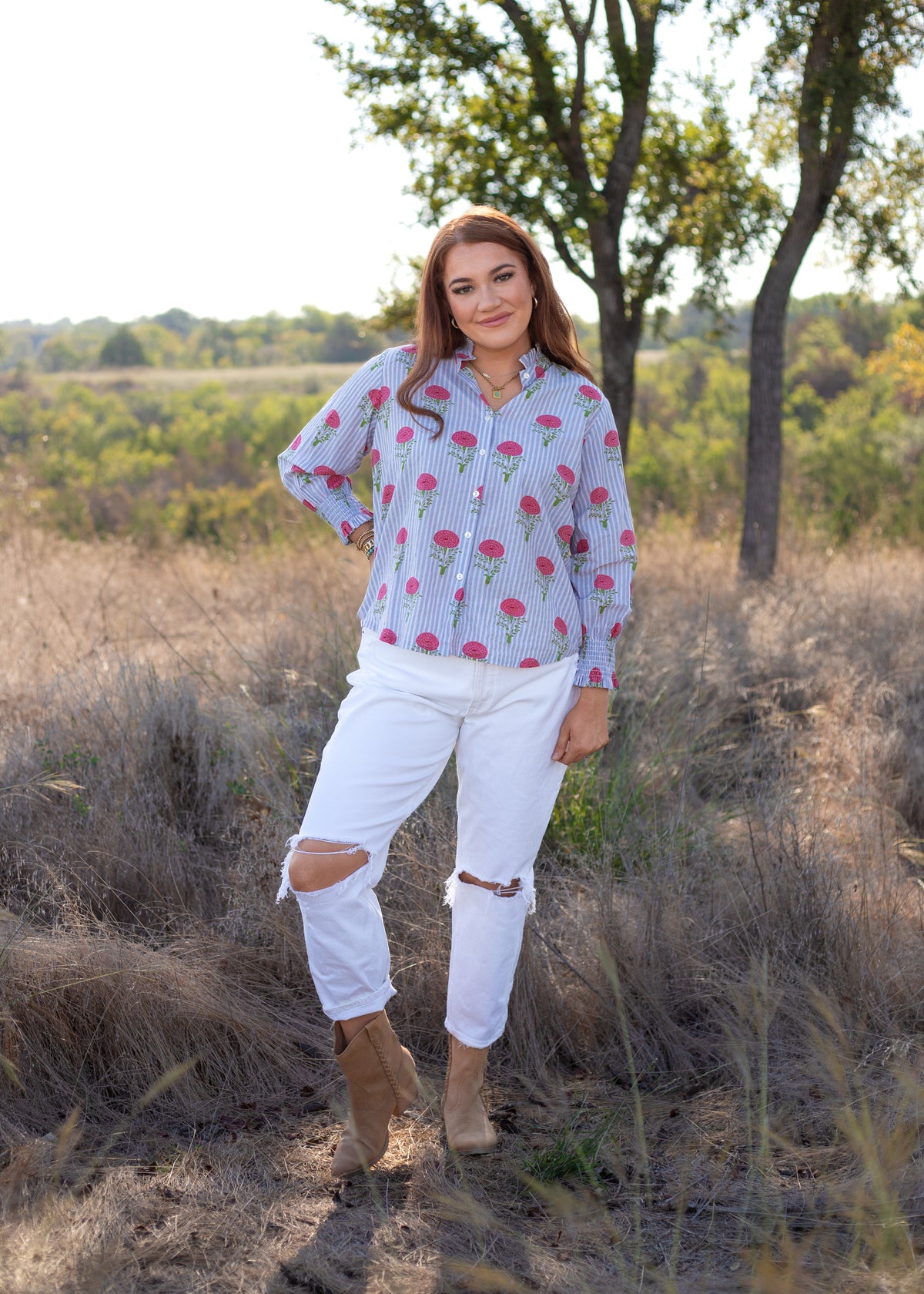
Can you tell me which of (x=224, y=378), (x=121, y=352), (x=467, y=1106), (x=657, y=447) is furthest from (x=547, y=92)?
(x=121, y=352)

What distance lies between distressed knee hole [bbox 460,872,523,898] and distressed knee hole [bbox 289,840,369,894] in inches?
11.9

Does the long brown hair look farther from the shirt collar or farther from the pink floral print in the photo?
the pink floral print

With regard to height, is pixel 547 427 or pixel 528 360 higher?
pixel 528 360

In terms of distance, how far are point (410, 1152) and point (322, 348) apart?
94.8 m

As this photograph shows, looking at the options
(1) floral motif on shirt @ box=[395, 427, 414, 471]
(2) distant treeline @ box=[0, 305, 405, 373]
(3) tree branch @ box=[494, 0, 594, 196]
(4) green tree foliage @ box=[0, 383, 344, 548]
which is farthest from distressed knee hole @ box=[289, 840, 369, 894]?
(2) distant treeline @ box=[0, 305, 405, 373]

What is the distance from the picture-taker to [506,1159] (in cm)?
242

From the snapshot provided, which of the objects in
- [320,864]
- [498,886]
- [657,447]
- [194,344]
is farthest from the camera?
[194,344]

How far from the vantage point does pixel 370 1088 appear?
232 centimetres

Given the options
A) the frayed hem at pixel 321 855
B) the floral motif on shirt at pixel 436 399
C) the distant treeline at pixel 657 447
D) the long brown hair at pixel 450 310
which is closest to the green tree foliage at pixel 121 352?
the distant treeline at pixel 657 447

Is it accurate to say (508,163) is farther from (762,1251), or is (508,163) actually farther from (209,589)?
(762,1251)

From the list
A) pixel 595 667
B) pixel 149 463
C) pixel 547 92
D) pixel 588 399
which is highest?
pixel 547 92

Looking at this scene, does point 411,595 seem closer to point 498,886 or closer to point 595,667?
point 595,667

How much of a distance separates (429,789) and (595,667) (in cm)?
42

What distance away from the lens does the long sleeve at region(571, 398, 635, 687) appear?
232 cm
